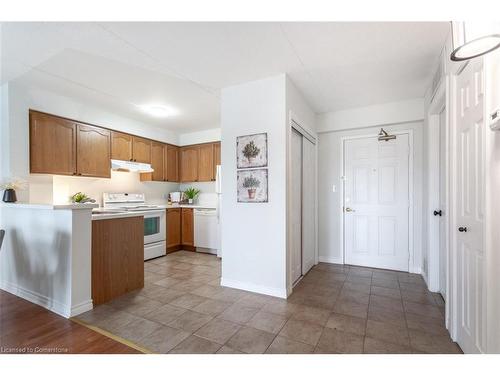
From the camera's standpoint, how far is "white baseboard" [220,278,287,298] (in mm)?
2645

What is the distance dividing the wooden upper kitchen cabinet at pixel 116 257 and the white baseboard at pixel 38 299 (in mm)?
250

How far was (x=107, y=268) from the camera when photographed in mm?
2574

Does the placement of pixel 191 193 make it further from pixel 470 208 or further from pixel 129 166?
pixel 470 208

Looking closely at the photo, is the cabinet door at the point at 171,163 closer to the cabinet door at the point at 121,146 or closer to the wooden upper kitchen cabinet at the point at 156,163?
the wooden upper kitchen cabinet at the point at 156,163

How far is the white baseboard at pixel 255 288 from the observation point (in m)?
2.64

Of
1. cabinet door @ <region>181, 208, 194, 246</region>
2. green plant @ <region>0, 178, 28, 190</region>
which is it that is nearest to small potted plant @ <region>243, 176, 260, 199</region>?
cabinet door @ <region>181, 208, 194, 246</region>

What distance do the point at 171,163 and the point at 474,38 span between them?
195 inches

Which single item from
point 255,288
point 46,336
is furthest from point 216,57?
point 46,336

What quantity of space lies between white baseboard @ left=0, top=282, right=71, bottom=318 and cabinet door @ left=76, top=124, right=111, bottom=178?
5.30 ft

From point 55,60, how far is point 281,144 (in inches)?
97.7

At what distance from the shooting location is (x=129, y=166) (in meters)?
4.21

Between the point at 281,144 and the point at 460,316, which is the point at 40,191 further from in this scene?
the point at 460,316
